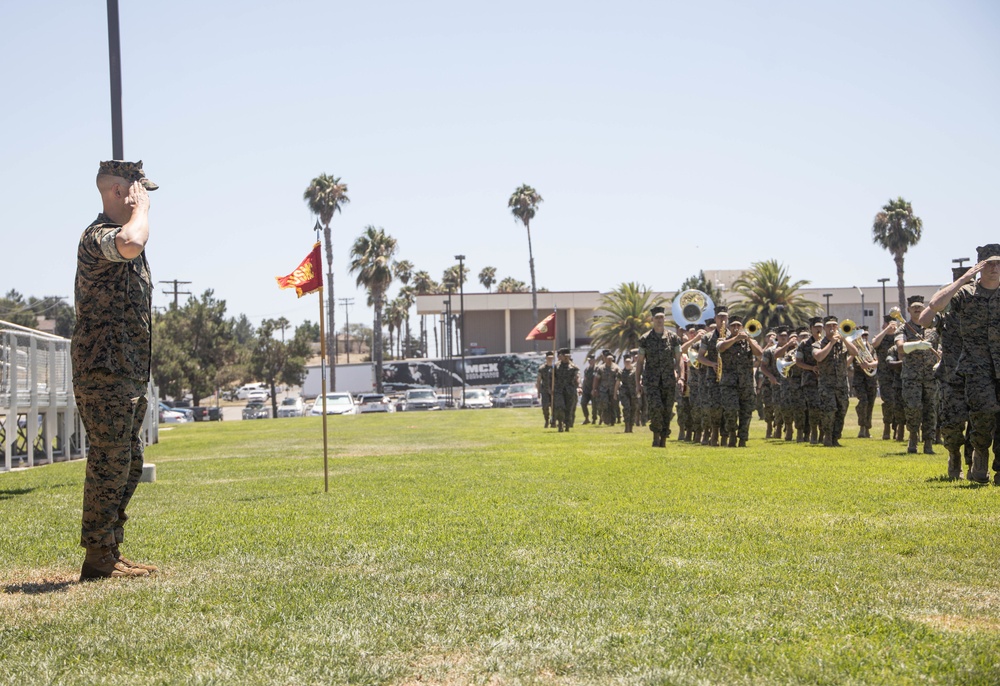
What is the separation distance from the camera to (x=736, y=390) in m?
18.8

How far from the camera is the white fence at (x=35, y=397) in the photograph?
17.5 m

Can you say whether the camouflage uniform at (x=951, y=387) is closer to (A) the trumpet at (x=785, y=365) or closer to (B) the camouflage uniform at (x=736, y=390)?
(B) the camouflage uniform at (x=736, y=390)

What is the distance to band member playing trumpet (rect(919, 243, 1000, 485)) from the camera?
10.1 meters

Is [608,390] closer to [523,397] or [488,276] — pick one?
[523,397]

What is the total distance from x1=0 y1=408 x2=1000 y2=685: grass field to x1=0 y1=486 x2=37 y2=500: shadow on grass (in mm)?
1033

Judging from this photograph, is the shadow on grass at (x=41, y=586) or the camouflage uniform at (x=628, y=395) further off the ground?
the camouflage uniform at (x=628, y=395)

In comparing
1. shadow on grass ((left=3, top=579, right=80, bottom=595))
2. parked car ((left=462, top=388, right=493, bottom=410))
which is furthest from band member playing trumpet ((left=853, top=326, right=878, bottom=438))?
parked car ((left=462, top=388, right=493, bottom=410))

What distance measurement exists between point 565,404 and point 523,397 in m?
34.9

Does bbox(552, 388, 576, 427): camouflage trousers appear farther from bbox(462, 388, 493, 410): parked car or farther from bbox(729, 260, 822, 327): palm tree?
bbox(729, 260, 822, 327): palm tree

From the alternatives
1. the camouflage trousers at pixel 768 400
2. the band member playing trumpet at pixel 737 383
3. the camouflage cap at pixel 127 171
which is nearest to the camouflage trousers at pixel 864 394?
the camouflage trousers at pixel 768 400

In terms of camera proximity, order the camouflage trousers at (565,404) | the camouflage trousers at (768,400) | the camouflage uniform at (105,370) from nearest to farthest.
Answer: the camouflage uniform at (105,370) < the camouflage trousers at (768,400) < the camouflage trousers at (565,404)

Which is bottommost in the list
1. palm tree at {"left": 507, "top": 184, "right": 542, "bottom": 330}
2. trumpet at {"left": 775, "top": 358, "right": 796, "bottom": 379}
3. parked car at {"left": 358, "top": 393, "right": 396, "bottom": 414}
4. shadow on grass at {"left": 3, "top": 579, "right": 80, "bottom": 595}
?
parked car at {"left": 358, "top": 393, "right": 396, "bottom": 414}

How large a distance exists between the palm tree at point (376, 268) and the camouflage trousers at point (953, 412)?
7838 centimetres

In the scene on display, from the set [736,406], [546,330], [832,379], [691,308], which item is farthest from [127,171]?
[546,330]
